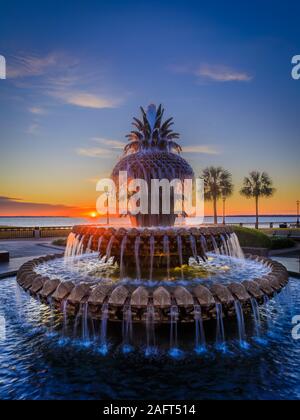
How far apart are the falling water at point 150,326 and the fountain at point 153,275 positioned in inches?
0.8

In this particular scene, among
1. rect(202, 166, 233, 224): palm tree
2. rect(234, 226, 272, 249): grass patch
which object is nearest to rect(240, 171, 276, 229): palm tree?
rect(202, 166, 233, 224): palm tree

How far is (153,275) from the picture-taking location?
8.27m

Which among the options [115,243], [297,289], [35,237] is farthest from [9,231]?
[297,289]

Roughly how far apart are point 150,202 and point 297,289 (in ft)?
19.8

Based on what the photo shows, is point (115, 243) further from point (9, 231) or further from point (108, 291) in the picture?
point (9, 231)

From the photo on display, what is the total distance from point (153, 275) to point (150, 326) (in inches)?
101

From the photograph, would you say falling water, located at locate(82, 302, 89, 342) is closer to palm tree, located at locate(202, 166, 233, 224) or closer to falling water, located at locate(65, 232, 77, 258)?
falling water, located at locate(65, 232, 77, 258)

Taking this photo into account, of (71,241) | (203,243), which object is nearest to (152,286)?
(203,243)

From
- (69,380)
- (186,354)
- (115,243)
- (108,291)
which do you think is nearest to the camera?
(69,380)

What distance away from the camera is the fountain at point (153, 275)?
5.61 m

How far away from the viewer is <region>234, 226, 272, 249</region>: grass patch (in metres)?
21.4

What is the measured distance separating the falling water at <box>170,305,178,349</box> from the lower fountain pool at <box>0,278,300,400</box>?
20 mm

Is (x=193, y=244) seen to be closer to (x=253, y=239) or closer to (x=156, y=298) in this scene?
(x=156, y=298)
